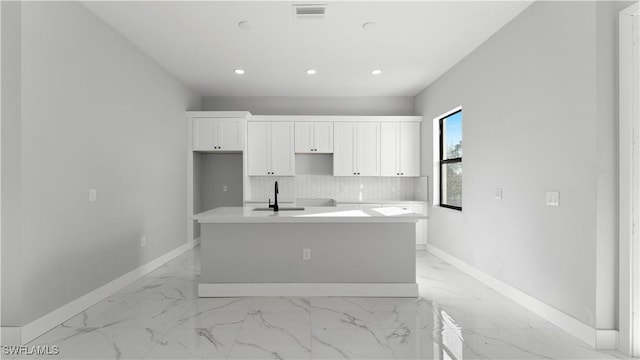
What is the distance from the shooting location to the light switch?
2678 millimetres

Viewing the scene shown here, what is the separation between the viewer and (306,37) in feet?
12.1

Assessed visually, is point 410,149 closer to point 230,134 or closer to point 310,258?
point 230,134

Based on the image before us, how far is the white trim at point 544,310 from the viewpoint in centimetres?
237

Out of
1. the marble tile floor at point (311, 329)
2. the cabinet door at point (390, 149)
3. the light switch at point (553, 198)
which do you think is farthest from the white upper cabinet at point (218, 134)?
the light switch at point (553, 198)

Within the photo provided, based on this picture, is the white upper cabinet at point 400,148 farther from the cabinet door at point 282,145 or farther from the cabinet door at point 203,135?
the cabinet door at point 203,135

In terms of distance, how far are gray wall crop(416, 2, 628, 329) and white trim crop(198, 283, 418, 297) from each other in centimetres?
111

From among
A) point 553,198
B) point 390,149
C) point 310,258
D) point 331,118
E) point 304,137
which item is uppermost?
point 331,118

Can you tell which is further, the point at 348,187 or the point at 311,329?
the point at 348,187

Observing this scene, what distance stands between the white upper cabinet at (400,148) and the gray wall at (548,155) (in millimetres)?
1788

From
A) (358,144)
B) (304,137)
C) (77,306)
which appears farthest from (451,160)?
(77,306)

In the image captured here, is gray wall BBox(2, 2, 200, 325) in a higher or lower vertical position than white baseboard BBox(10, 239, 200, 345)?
higher

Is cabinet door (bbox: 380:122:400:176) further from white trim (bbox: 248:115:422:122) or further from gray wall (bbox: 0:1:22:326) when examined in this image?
gray wall (bbox: 0:1:22:326)

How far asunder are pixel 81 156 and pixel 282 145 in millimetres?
3342

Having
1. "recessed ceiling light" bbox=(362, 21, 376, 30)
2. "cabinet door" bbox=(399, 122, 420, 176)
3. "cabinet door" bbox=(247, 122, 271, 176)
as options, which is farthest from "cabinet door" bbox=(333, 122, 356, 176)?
"recessed ceiling light" bbox=(362, 21, 376, 30)
